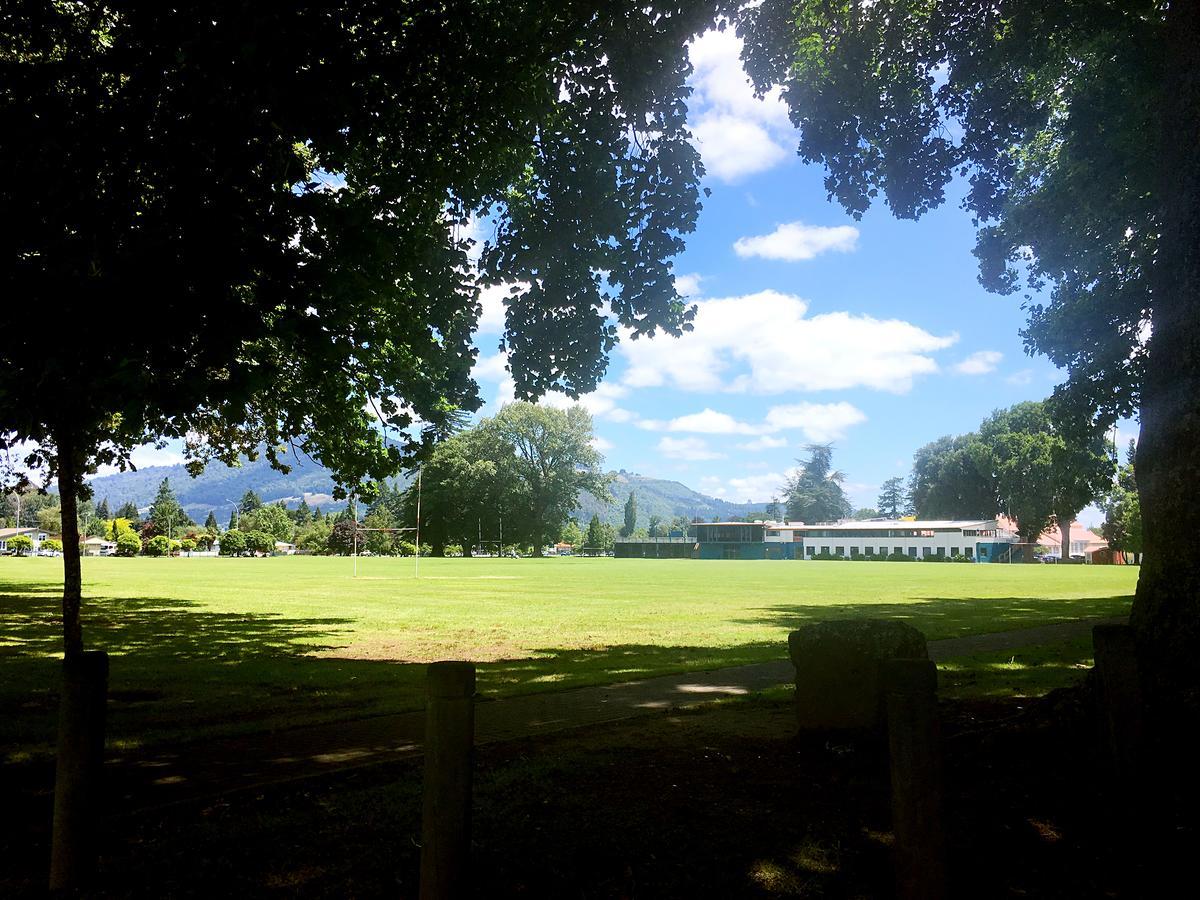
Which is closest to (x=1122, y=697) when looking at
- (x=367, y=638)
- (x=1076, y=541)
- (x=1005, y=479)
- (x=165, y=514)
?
(x=367, y=638)

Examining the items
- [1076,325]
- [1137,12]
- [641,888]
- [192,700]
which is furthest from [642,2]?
[1076,325]

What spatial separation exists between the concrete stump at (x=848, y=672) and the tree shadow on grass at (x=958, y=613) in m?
8.89

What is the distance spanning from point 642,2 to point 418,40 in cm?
264

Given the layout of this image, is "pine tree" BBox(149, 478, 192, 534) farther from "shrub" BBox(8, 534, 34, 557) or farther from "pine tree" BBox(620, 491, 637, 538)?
"pine tree" BBox(620, 491, 637, 538)

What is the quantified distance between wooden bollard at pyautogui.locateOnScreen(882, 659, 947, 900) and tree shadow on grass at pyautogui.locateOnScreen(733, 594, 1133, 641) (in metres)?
12.6

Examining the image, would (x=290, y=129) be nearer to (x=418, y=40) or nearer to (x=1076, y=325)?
(x=418, y=40)

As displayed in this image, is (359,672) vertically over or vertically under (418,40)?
under

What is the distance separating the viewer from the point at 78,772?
3352mm

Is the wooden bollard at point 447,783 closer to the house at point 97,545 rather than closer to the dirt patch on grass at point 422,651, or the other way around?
the dirt patch on grass at point 422,651

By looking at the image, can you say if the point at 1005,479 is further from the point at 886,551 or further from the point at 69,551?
the point at 69,551

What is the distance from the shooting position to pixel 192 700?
880cm

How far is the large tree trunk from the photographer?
519cm

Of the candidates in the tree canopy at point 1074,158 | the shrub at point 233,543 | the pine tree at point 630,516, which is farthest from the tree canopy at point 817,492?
the tree canopy at point 1074,158

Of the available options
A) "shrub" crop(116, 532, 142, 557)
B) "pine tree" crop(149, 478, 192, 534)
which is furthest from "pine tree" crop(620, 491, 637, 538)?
"shrub" crop(116, 532, 142, 557)
